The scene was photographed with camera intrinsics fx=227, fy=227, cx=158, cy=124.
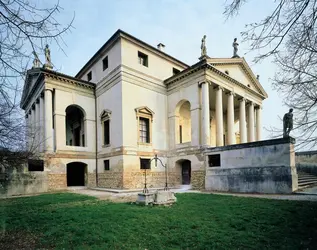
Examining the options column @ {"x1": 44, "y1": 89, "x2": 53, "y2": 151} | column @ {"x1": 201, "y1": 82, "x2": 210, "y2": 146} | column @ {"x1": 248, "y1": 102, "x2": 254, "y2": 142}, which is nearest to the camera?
column @ {"x1": 201, "y1": 82, "x2": 210, "y2": 146}

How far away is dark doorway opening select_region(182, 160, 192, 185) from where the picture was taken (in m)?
21.2

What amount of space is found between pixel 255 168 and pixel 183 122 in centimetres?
1038

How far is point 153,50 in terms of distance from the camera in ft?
72.9

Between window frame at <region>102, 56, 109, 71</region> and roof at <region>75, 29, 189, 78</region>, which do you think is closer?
roof at <region>75, 29, 189, 78</region>

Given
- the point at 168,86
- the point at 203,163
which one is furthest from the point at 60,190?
the point at 168,86

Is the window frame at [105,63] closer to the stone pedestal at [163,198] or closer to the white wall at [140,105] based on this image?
the white wall at [140,105]

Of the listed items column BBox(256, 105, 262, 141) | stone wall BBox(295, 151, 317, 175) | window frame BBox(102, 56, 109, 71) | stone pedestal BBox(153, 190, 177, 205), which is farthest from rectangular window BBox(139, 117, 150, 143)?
column BBox(256, 105, 262, 141)

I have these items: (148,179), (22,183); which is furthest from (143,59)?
(22,183)

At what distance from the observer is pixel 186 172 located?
70.1ft

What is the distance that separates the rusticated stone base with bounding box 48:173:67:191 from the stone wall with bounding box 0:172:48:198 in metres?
0.34

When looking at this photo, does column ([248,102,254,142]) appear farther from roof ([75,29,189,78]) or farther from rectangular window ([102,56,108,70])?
rectangular window ([102,56,108,70])

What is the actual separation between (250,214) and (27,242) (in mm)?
6926

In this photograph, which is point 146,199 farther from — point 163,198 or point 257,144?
point 257,144

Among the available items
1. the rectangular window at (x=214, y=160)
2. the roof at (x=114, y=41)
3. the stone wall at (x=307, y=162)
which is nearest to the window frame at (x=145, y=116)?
the rectangular window at (x=214, y=160)
